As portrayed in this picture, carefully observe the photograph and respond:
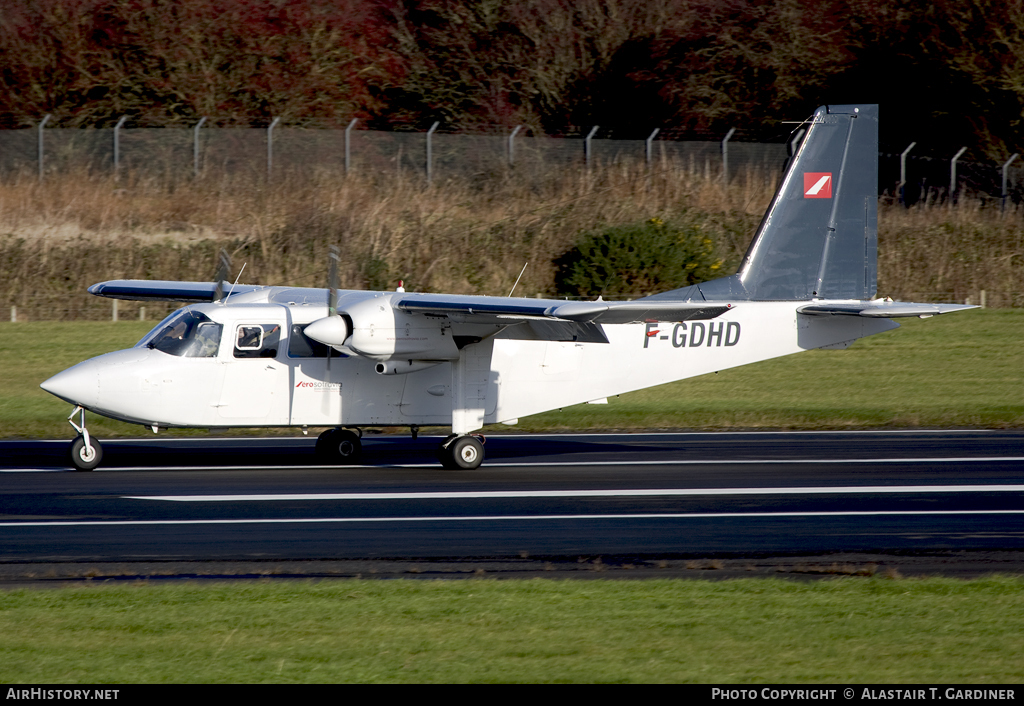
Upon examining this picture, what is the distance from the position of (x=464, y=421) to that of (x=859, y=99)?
32.5 meters

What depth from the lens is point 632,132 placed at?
4525cm

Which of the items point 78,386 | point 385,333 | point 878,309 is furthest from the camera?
point 878,309

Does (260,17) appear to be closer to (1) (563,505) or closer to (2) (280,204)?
(2) (280,204)

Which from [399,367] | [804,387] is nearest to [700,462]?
[399,367]

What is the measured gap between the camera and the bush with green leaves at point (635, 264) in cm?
3206

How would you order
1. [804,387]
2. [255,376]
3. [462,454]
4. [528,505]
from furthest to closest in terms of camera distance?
[804,387], [462,454], [255,376], [528,505]

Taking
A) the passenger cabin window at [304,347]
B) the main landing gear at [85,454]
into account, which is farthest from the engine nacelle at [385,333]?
the main landing gear at [85,454]

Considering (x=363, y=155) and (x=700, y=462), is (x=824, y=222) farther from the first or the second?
(x=363, y=155)

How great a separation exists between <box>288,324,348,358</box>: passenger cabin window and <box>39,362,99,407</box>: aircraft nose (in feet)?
8.60

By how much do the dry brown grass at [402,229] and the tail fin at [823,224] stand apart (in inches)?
591

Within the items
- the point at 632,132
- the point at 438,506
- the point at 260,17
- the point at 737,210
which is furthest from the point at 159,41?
the point at 438,506

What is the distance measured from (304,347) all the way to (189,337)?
62.0 inches

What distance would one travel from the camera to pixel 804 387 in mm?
25172

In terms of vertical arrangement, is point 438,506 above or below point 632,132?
below
